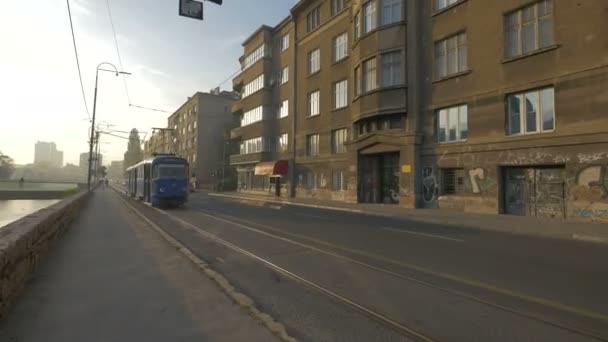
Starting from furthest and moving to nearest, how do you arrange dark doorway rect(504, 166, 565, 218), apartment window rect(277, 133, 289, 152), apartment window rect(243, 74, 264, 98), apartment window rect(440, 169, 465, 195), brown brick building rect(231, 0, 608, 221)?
apartment window rect(243, 74, 264, 98) → apartment window rect(277, 133, 289, 152) → apartment window rect(440, 169, 465, 195) → dark doorway rect(504, 166, 565, 218) → brown brick building rect(231, 0, 608, 221)

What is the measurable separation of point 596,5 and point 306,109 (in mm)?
23750

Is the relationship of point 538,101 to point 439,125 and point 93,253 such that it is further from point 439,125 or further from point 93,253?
point 93,253

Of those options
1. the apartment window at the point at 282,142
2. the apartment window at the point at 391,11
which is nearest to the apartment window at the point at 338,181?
the apartment window at the point at 282,142

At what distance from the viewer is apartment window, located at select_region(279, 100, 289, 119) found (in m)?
40.7

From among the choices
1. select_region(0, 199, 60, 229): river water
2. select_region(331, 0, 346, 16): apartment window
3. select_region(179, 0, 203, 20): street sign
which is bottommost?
select_region(0, 199, 60, 229): river water

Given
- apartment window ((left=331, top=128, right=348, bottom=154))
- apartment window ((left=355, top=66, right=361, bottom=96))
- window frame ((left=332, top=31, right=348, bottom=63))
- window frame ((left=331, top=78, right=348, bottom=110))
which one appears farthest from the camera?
window frame ((left=332, top=31, right=348, bottom=63))

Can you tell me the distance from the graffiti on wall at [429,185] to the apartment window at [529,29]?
7.40 meters

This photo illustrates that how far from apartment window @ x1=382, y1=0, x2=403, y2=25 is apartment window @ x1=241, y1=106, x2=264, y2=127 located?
20.7 metres

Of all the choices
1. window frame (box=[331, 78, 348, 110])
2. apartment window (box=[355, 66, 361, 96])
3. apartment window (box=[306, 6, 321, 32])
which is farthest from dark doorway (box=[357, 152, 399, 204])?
apartment window (box=[306, 6, 321, 32])

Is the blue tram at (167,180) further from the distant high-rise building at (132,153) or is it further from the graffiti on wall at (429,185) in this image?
the distant high-rise building at (132,153)

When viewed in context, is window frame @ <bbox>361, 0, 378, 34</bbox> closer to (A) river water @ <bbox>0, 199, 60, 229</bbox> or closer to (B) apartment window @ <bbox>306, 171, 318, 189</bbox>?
(B) apartment window @ <bbox>306, 171, 318, 189</bbox>

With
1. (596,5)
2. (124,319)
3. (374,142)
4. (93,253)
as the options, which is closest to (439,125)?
(374,142)

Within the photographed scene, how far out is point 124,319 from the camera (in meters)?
4.94

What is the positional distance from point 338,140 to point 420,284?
87.1 feet
